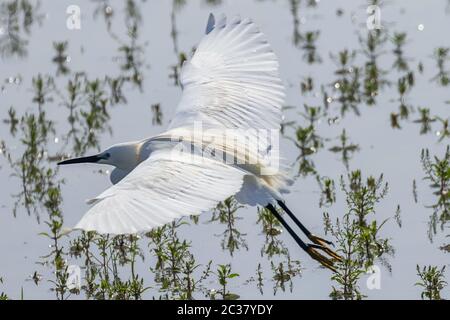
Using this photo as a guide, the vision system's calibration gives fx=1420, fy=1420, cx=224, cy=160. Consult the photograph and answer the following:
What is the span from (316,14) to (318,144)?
2.82 metres

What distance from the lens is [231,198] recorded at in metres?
7.72

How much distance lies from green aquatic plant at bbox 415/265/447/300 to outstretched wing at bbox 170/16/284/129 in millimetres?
1204

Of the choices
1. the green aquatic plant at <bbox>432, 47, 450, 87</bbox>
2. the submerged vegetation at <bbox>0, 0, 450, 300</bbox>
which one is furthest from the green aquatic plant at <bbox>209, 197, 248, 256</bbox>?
the green aquatic plant at <bbox>432, 47, 450, 87</bbox>

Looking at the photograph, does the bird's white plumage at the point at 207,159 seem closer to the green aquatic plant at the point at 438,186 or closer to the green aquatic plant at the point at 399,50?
the green aquatic plant at the point at 438,186

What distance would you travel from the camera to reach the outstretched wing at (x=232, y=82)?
24.6 ft

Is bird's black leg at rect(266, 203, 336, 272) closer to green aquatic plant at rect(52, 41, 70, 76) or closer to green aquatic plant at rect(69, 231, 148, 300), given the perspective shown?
green aquatic plant at rect(69, 231, 148, 300)

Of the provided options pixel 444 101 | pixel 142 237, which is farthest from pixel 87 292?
pixel 444 101

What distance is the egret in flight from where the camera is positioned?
5570 millimetres

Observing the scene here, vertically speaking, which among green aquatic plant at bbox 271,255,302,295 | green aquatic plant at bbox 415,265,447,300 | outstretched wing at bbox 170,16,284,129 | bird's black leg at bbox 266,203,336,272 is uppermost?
outstretched wing at bbox 170,16,284,129

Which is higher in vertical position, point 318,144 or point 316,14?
point 316,14

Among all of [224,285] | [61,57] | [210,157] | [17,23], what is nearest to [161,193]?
[210,157]

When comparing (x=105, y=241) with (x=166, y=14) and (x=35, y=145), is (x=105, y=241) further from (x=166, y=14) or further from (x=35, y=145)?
(x=166, y=14)

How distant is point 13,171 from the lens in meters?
8.89

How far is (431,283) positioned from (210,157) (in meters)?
1.21
